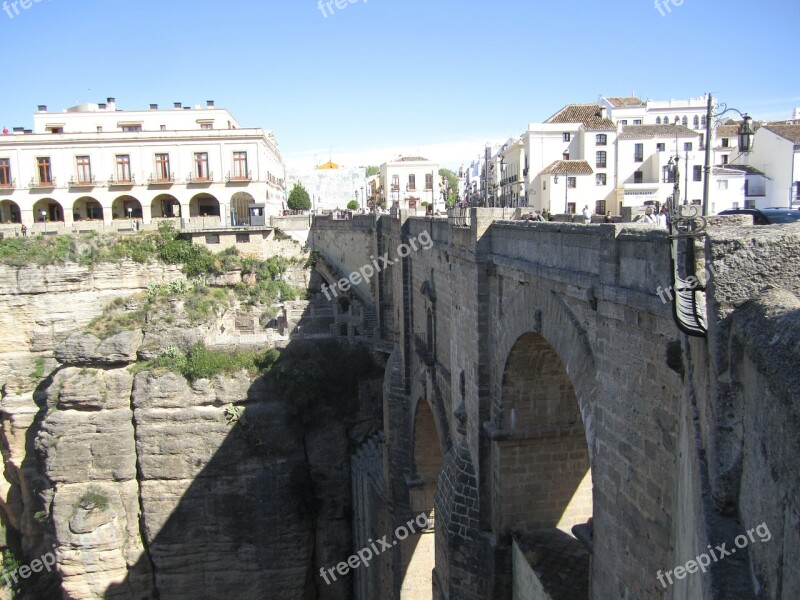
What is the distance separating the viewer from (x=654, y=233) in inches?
215

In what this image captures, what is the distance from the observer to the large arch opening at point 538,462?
32.7 feet

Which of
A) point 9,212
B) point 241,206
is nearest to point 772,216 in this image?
point 241,206

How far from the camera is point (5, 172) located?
35.1 metres

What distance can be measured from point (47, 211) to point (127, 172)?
17.7ft

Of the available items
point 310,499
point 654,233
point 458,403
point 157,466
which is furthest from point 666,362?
point 157,466

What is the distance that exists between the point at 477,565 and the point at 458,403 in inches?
112

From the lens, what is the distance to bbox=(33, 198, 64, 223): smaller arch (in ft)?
118

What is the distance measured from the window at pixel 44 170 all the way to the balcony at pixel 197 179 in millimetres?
6920

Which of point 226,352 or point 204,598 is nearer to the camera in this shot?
point 204,598

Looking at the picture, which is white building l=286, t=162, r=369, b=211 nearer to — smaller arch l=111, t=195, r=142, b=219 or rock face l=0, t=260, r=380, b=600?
smaller arch l=111, t=195, r=142, b=219

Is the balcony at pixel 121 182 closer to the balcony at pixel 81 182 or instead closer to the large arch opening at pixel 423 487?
the balcony at pixel 81 182

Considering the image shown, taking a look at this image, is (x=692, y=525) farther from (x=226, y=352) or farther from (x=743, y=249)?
(x=226, y=352)

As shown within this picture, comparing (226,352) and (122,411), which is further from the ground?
(226,352)
